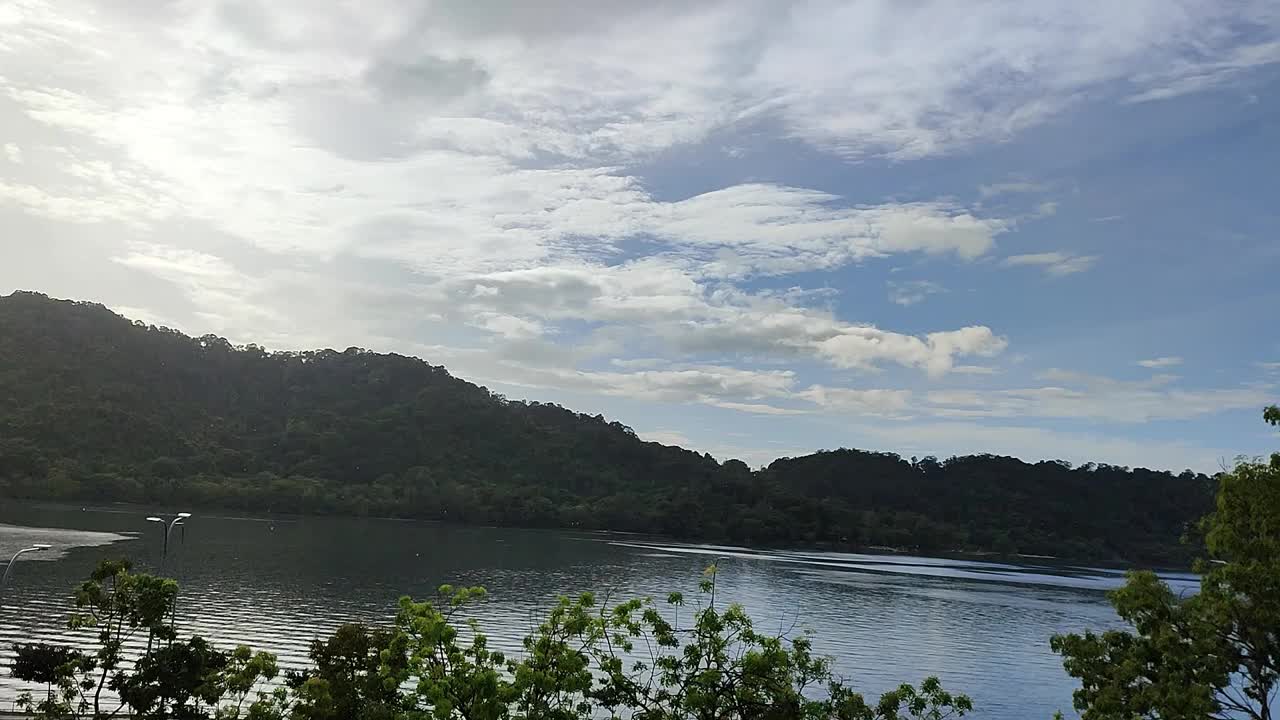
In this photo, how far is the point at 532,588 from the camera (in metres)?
86.2

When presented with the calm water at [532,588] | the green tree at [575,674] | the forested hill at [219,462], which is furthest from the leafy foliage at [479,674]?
the forested hill at [219,462]

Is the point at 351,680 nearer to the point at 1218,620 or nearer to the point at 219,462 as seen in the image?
the point at 1218,620

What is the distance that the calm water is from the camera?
59062 millimetres

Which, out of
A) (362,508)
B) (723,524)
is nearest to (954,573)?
(723,524)

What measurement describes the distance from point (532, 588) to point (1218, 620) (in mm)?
72815

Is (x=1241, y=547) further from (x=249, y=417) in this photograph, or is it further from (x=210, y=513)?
(x=249, y=417)

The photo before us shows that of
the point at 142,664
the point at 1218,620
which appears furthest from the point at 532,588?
the point at 1218,620

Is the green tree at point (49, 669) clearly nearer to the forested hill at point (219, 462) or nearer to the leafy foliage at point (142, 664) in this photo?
the leafy foliage at point (142, 664)

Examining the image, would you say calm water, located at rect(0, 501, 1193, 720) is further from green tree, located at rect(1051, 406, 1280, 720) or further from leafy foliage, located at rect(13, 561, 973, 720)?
green tree, located at rect(1051, 406, 1280, 720)

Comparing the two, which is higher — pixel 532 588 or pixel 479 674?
pixel 479 674

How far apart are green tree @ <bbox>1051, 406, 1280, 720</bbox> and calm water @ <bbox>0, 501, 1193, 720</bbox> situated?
35.8 metres

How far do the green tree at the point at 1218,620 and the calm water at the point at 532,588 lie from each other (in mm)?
35823

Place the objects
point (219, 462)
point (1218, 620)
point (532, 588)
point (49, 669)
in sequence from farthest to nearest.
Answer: point (219, 462) → point (532, 588) → point (49, 669) → point (1218, 620)

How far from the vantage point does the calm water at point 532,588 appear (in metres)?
59.1
